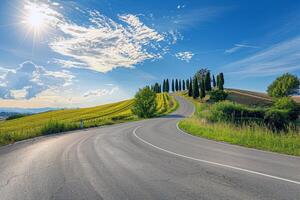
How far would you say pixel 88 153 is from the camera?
9.58 meters

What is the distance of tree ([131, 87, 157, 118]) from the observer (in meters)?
47.6

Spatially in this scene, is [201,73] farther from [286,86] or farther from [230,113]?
[230,113]

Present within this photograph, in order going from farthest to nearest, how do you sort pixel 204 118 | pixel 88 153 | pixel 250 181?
pixel 204 118
pixel 88 153
pixel 250 181

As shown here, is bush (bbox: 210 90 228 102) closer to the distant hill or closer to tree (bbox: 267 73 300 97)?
the distant hill

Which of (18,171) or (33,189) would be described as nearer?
(33,189)

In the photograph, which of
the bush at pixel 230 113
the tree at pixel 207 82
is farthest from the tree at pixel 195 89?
the bush at pixel 230 113

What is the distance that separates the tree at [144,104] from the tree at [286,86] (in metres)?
65.0

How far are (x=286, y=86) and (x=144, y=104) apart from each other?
68783mm

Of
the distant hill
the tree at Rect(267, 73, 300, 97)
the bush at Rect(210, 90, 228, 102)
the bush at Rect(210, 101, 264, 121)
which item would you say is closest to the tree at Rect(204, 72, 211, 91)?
the distant hill

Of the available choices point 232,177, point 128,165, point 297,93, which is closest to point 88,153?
point 128,165

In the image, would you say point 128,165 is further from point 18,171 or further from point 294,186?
point 294,186

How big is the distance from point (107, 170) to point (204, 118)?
16871 mm

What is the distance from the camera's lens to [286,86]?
3457 inches

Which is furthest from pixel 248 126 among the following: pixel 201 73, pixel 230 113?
pixel 201 73
